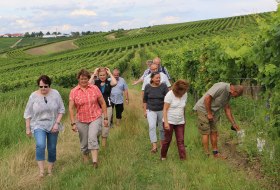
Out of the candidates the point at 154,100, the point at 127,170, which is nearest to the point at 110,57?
the point at 154,100

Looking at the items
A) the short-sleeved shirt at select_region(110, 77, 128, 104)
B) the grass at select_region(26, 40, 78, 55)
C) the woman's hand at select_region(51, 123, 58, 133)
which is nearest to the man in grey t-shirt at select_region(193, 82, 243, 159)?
the woman's hand at select_region(51, 123, 58, 133)

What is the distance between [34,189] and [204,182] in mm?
2498

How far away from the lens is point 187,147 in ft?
27.6

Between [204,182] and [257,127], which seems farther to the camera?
[257,127]

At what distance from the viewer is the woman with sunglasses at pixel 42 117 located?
22.2 feet

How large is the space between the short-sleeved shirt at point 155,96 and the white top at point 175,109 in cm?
71

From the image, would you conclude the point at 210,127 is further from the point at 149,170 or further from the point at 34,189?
the point at 34,189

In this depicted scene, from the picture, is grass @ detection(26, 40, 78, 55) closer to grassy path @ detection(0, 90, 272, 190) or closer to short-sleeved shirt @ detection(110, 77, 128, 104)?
short-sleeved shirt @ detection(110, 77, 128, 104)

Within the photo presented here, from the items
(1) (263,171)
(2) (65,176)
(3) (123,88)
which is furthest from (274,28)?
(3) (123,88)

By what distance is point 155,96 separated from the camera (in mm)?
8133

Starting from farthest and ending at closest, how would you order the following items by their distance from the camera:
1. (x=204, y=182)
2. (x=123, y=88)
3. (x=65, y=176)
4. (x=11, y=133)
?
(x=123, y=88) → (x=11, y=133) → (x=65, y=176) → (x=204, y=182)

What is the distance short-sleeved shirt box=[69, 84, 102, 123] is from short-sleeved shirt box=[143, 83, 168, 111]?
1270 millimetres

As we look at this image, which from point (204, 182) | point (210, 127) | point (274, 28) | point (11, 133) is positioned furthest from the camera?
point (11, 133)

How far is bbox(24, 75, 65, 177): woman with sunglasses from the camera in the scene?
677 centimetres
